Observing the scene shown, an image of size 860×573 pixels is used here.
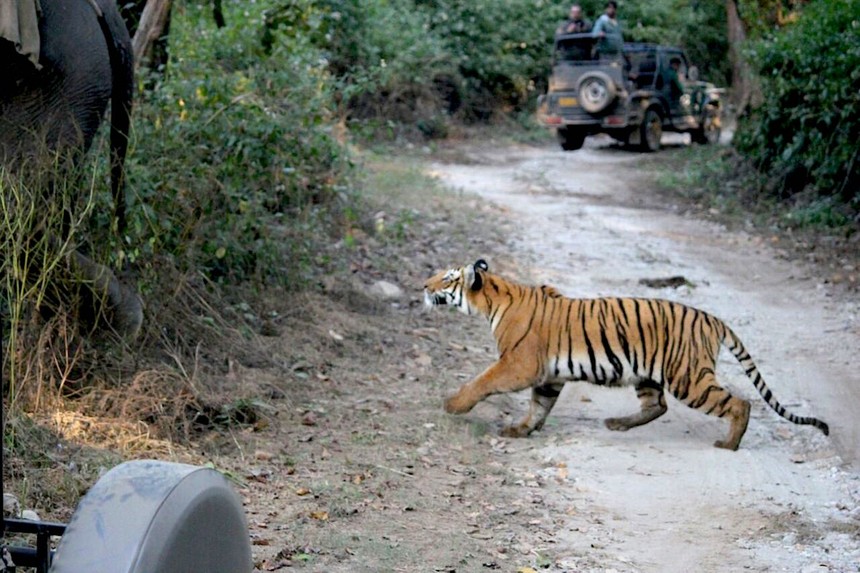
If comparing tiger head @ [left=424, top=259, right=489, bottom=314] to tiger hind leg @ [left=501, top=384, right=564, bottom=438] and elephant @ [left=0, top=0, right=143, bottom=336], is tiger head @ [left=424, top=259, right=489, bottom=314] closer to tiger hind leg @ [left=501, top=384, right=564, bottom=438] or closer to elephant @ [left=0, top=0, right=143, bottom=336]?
tiger hind leg @ [left=501, top=384, right=564, bottom=438]

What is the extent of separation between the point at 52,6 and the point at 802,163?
34.6 ft

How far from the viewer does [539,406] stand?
7125 mm

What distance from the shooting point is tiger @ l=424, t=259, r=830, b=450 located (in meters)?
6.96

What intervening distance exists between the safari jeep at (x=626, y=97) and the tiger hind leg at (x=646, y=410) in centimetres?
1534

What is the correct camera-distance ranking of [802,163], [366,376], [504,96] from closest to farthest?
[366,376], [802,163], [504,96]

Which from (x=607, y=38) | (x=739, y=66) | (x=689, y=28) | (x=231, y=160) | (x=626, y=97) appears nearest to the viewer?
(x=231, y=160)

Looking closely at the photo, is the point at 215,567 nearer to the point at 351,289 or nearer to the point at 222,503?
the point at 222,503

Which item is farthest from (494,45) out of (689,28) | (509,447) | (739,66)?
(509,447)

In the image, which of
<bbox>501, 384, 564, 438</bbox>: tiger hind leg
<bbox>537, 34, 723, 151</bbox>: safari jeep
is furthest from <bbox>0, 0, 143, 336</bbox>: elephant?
<bbox>537, 34, 723, 151</bbox>: safari jeep

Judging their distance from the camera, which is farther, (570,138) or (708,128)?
(570,138)

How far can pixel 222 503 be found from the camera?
263 cm

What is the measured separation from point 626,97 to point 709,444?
1595 cm

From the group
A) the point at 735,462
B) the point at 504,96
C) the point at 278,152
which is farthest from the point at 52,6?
the point at 504,96

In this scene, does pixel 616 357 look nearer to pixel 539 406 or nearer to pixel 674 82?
pixel 539 406
